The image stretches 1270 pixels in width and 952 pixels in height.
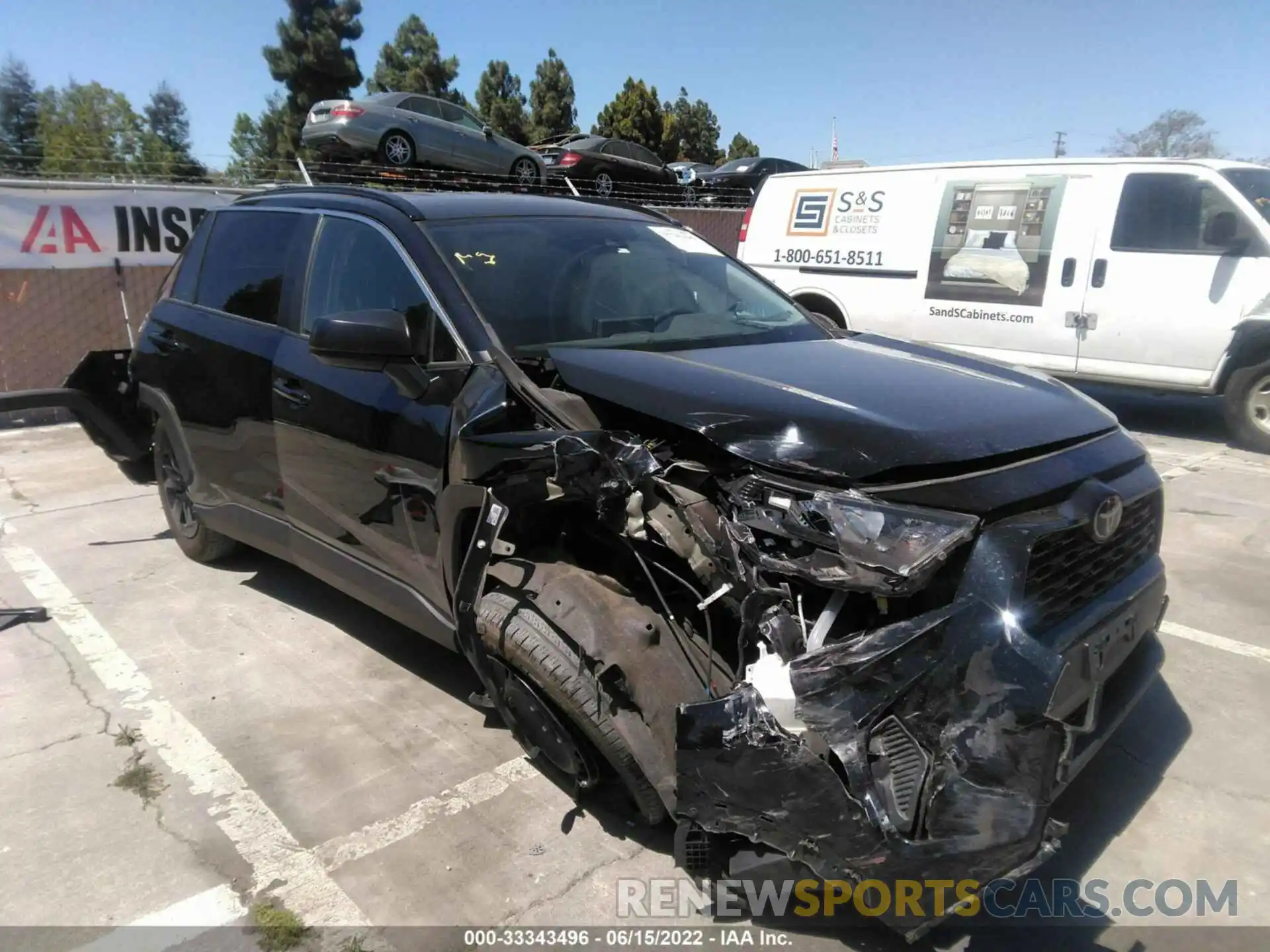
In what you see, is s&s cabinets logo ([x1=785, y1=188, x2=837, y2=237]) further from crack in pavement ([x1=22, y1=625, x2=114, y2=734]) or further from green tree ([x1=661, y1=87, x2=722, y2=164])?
green tree ([x1=661, y1=87, x2=722, y2=164])

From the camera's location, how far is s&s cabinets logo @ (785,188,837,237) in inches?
374

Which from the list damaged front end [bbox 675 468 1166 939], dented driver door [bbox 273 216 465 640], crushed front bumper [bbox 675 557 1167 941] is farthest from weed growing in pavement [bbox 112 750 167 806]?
crushed front bumper [bbox 675 557 1167 941]

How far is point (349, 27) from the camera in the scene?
41.1 m

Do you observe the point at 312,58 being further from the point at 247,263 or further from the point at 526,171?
the point at 247,263

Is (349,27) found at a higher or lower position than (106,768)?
higher

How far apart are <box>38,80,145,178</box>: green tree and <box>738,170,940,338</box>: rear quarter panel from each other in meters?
60.8

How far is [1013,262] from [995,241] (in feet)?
0.84

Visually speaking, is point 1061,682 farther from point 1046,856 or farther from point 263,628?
point 263,628

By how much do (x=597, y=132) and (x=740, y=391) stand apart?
141 feet

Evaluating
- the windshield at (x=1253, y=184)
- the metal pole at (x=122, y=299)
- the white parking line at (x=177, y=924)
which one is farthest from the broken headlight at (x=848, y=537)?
the metal pole at (x=122, y=299)

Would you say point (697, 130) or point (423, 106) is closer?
point (423, 106)

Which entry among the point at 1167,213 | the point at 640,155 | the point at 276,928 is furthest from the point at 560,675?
the point at 640,155

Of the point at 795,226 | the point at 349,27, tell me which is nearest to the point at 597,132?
the point at 349,27

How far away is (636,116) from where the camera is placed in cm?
4069
